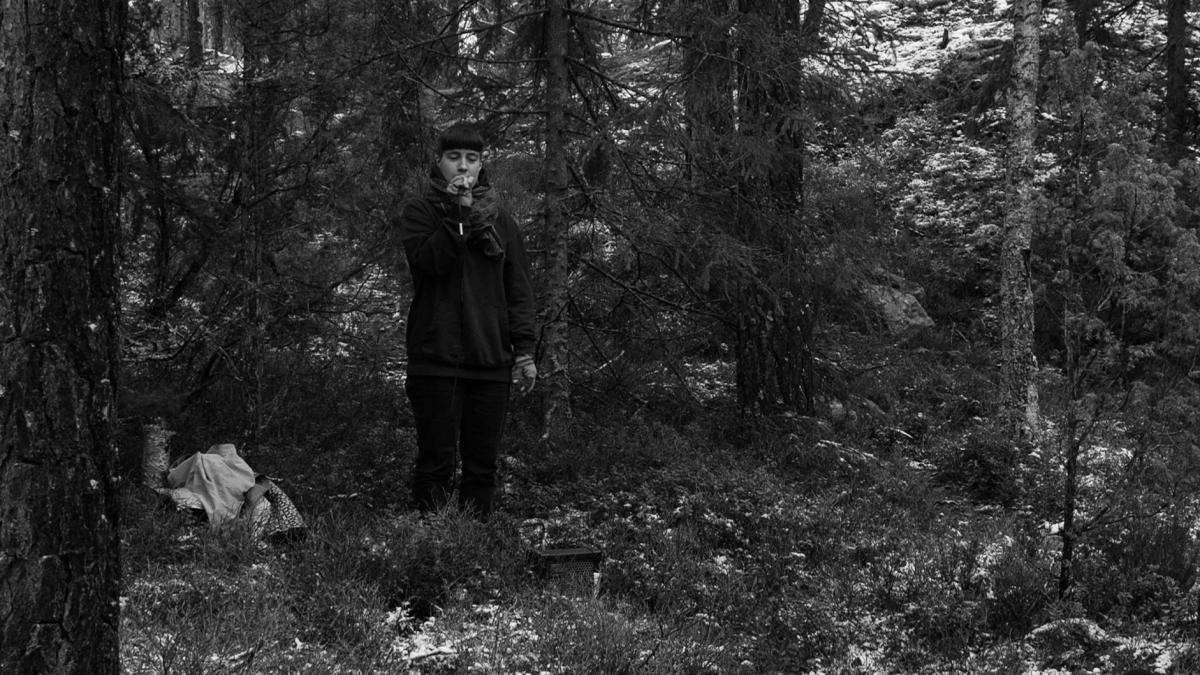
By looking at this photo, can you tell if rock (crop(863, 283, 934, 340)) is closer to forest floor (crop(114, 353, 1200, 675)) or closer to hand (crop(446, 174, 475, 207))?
forest floor (crop(114, 353, 1200, 675))

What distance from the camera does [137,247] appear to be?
827 centimetres

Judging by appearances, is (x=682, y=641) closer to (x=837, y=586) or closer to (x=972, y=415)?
(x=837, y=586)

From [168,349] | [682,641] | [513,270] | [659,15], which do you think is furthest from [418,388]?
[659,15]

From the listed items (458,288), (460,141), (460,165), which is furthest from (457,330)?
(460,141)

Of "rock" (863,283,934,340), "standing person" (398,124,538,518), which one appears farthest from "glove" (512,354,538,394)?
"rock" (863,283,934,340)

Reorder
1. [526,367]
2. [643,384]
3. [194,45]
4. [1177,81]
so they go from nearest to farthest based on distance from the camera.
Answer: [526,367]
[194,45]
[643,384]
[1177,81]

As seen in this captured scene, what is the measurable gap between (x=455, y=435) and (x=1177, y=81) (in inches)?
777

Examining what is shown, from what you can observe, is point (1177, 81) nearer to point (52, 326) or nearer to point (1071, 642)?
point (1071, 642)

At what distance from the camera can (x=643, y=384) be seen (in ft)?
33.6

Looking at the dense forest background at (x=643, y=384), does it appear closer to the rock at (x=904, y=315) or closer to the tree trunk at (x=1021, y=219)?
the tree trunk at (x=1021, y=219)

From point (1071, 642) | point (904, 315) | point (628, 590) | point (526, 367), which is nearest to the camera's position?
point (1071, 642)

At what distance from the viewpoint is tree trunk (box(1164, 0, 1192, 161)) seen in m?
19.3

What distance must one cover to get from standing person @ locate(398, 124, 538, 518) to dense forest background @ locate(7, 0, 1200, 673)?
479 mm

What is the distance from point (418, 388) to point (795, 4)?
21.9 feet
